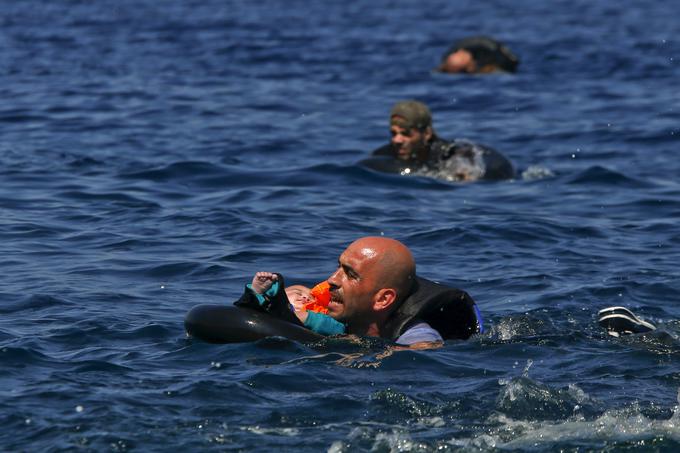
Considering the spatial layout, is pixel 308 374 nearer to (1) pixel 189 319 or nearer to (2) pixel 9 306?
(1) pixel 189 319

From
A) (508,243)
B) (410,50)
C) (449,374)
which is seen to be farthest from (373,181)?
(410,50)

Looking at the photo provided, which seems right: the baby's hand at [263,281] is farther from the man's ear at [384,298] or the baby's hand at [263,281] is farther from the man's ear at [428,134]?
the man's ear at [428,134]

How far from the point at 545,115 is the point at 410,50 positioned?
7848 mm

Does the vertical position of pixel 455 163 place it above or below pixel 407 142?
below

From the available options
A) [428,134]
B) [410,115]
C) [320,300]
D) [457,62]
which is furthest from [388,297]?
[457,62]

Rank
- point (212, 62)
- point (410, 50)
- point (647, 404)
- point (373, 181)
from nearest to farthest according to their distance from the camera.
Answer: point (647, 404) → point (373, 181) → point (212, 62) → point (410, 50)

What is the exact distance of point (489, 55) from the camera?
26609mm

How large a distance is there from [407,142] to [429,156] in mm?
404

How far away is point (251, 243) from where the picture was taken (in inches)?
550

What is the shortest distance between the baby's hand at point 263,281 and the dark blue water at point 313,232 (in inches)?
16.4

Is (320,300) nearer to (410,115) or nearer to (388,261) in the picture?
(388,261)

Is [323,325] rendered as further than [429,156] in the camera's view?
No

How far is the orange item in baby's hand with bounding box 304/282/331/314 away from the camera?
10.5 meters

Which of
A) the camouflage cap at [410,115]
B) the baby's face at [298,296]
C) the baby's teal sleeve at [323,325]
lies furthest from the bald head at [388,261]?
the camouflage cap at [410,115]
